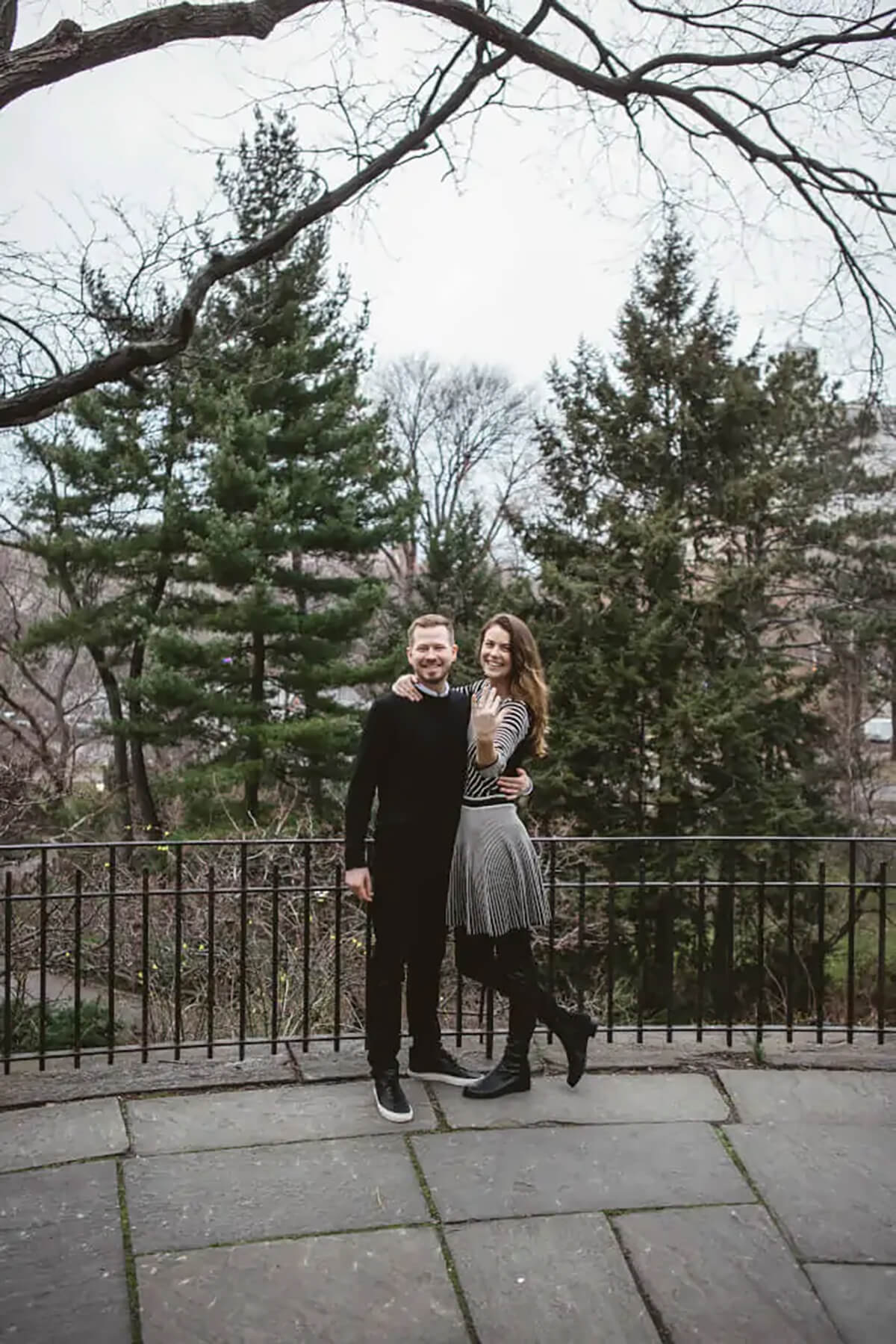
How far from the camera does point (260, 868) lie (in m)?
10.7

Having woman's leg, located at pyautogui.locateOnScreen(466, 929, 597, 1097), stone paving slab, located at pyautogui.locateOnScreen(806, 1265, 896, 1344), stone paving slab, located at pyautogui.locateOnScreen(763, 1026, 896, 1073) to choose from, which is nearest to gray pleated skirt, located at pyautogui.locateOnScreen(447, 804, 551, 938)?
woman's leg, located at pyautogui.locateOnScreen(466, 929, 597, 1097)

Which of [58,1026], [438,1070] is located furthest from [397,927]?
[58,1026]

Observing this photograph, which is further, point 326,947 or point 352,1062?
point 326,947

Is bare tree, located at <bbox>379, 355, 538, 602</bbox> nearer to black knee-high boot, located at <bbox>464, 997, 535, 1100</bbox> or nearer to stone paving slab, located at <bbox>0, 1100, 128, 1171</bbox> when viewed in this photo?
black knee-high boot, located at <bbox>464, 997, 535, 1100</bbox>

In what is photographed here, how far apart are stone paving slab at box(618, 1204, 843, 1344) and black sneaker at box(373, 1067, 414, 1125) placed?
3.00 feet

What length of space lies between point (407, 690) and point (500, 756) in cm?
41

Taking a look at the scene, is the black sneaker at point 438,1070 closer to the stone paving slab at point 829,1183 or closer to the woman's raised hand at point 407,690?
the stone paving slab at point 829,1183

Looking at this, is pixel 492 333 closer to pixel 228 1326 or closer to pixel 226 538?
pixel 226 538

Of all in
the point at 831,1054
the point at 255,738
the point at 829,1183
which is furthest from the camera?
the point at 255,738

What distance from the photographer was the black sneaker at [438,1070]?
4.34 meters

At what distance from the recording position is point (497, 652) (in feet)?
13.5

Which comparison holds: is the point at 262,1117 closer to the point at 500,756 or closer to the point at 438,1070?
the point at 438,1070

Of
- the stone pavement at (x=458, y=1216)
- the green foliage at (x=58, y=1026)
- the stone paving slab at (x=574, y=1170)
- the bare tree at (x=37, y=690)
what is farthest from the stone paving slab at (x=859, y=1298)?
the bare tree at (x=37, y=690)

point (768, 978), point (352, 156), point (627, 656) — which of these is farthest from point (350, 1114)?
point (627, 656)
